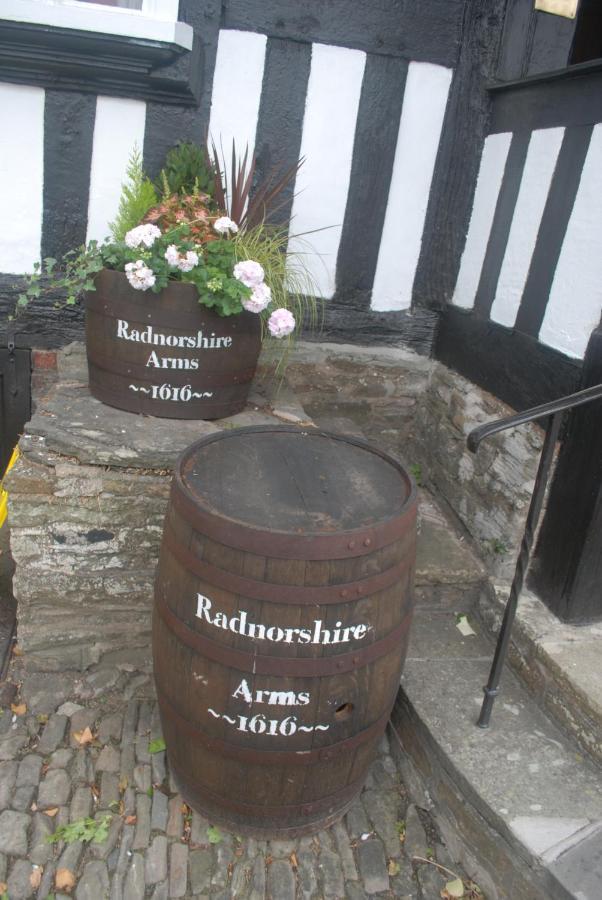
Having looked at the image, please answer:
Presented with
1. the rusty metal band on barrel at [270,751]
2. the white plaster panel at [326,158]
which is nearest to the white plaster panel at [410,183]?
the white plaster panel at [326,158]

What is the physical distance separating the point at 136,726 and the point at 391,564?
1279 millimetres

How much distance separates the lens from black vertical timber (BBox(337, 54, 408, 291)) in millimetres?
3453

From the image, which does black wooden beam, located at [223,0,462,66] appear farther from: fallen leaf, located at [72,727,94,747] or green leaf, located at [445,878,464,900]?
green leaf, located at [445,878,464,900]

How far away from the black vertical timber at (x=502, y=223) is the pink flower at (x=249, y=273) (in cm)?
117

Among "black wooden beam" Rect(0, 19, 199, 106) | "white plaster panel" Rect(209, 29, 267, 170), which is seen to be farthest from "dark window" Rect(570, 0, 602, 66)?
"black wooden beam" Rect(0, 19, 199, 106)

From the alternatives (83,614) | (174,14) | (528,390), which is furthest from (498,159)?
(83,614)

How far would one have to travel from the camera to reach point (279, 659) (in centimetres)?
189

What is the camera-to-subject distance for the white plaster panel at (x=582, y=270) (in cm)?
259

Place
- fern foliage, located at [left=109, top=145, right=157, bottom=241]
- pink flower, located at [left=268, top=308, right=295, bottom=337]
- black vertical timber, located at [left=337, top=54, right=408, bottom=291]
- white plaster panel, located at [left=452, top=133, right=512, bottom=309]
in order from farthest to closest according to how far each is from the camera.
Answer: black vertical timber, located at [left=337, top=54, right=408, bottom=291] < white plaster panel, located at [left=452, top=133, right=512, bottom=309] < fern foliage, located at [left=109, top=145, right=157, bottom=241] < pink flower, located at [left=268, top=308, right=295, bottom=337]

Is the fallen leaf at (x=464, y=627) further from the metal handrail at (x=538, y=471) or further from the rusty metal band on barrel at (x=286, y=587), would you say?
the rusty metal band on barrel at (x=286, y=587)

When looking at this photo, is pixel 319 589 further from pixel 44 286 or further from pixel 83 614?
pixel 44 286

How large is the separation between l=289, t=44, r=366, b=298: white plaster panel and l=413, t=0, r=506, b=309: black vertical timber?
462 millimetres

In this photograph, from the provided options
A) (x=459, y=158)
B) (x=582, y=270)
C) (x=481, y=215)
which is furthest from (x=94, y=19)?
(x=582, y=270)

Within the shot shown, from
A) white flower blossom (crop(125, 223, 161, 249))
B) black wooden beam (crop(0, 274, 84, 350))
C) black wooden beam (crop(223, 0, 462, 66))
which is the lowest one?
black wooden beam (crop(0, 274, 84, 350))
